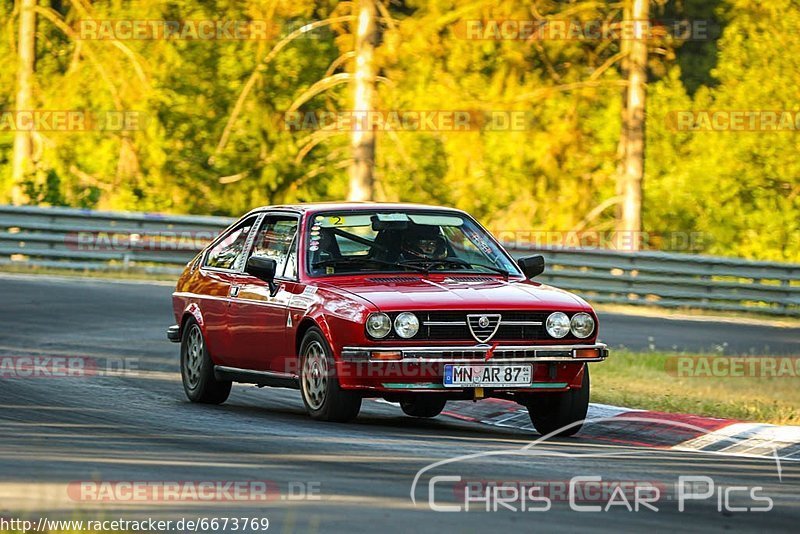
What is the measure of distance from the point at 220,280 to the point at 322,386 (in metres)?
2.08

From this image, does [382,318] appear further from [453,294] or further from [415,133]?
[415,133]

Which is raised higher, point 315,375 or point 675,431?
point 315,375

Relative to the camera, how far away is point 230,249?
1336cm

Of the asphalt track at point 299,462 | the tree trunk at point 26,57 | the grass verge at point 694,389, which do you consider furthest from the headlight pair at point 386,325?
the tree trunk at point 26,57

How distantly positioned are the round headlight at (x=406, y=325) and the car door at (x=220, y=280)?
2212 mm

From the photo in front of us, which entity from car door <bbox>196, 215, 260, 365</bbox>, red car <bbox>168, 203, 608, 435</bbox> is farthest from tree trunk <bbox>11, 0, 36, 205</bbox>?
red car <bbox>168, 203, 608, 435</bbox>

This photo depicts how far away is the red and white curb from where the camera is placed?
11188 millimetres

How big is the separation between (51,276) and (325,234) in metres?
14.7

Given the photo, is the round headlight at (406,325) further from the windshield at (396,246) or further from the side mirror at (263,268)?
the side mirror at (263,268)

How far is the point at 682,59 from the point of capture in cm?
5550

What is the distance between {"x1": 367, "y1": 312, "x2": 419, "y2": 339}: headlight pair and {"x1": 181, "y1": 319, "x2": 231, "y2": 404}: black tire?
247cm

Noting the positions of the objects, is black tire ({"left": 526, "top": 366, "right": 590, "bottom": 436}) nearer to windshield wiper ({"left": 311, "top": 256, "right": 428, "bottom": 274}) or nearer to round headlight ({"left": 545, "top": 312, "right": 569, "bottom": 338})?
round headlight ({"left": 545, "top": 312, "right": 569, "bottom": 338})

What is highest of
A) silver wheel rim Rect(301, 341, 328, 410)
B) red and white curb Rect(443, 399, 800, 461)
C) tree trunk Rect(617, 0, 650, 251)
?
tree trunk Rect(617, 0, 650, 251)

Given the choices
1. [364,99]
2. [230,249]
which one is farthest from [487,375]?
[364,99]
